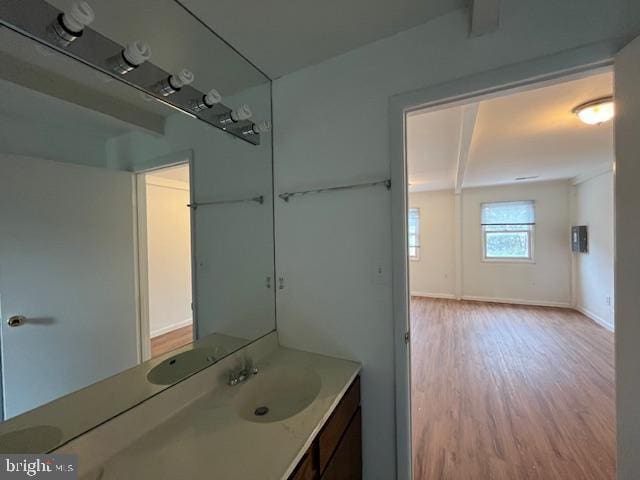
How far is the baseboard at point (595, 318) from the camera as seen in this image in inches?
151

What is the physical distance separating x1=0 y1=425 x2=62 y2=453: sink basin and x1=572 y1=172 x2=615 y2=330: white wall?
5899mm

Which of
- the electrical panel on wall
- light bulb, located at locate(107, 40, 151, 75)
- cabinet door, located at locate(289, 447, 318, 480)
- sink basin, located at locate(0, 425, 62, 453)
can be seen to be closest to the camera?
sink basin, located at locate(0, 425, 62, 453)

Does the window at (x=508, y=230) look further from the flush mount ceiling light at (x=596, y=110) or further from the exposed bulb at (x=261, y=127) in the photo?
the exposed bulb at (x=261, y=127)

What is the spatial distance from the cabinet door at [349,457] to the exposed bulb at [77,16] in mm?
1723

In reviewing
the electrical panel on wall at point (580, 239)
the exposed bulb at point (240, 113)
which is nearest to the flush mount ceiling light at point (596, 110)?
the exposed bulb at point (240, 113)

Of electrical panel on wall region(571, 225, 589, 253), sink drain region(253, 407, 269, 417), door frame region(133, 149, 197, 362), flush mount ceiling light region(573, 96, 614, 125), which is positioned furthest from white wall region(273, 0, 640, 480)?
electrical panel on wall region(571, 225, 589, 253)

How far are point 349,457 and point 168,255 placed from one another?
1.26 meters

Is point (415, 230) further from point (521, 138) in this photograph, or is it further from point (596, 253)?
point (521, 138)

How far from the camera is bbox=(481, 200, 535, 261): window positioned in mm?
5223

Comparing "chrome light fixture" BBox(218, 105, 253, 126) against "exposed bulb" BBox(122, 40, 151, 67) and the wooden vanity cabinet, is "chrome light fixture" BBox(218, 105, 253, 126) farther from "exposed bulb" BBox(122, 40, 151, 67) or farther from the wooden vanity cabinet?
the wooden vanity cabinet

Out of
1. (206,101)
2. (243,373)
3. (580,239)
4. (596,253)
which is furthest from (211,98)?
(580,239)

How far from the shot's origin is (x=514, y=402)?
7.23ft

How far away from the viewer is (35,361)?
760mm

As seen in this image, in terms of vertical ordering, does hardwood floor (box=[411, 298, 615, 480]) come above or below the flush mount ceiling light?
below
